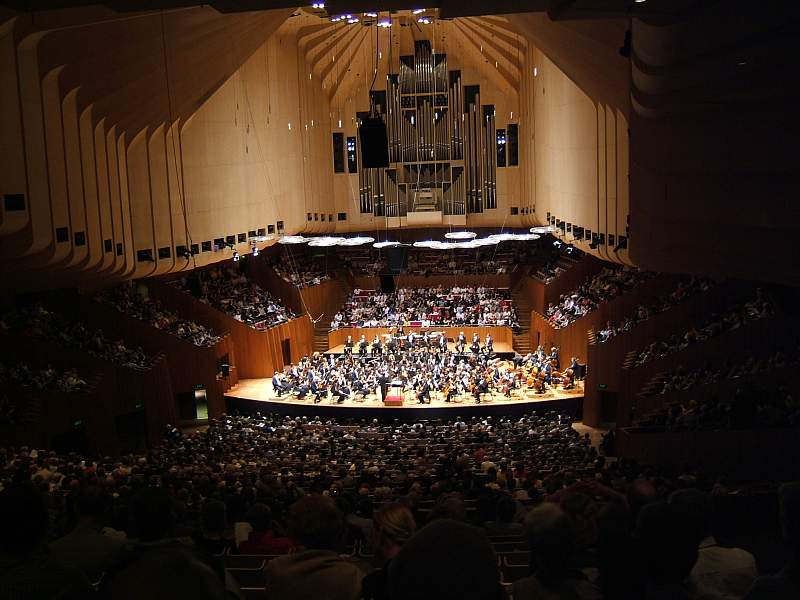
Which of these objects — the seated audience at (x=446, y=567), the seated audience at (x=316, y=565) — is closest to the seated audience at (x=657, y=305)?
the seated audience at (x=316, y=565)

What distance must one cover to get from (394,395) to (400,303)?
22.1ft

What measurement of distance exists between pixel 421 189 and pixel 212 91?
11.8m

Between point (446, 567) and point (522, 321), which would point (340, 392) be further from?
point (446, 567)

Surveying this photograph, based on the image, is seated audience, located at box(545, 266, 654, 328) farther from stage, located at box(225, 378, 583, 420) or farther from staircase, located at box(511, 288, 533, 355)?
stage, located at box(225, 378, 583, 420)

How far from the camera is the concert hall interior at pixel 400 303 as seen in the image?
2438 millimetres

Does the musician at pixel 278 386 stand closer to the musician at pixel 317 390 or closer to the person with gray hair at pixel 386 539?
the musician at pixel 317 390

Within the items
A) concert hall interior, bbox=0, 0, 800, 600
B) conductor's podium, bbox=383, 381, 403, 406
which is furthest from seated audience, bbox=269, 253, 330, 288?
conductor's podium, bbox=383, 381, 403, 406

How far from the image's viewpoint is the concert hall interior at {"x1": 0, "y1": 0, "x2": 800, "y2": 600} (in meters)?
2.44

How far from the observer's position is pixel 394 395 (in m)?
19.2

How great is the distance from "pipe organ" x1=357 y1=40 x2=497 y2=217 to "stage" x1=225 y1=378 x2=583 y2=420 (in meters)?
10.4

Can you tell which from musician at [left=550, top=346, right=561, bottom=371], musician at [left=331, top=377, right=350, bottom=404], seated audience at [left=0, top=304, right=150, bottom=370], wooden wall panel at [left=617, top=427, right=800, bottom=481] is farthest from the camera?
musician at [left=550, top=346, right=561, bottom=371]

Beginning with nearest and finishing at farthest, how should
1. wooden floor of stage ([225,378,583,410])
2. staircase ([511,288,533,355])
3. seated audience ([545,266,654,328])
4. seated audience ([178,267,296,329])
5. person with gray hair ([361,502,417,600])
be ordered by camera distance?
1. person with gray hair ([361,502,417,600])
2. wooden floor of stage ([225,378,583,410])
3. seated audience ([545,266,654,328])
4. seated audience ([178,267,296,329])
5. staircase ([511,288,533,355])

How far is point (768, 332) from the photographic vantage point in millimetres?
13641

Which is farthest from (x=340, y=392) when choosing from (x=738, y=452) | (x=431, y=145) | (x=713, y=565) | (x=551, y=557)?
(x=551, y=557)
